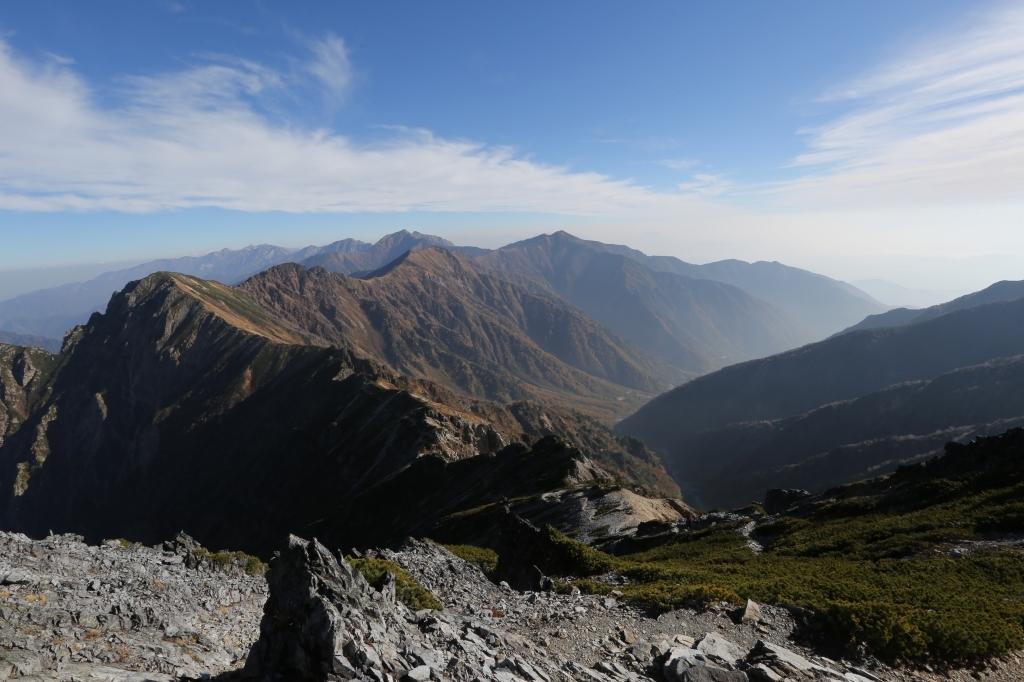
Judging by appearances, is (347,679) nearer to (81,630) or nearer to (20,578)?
(81,630)

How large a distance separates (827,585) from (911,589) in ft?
12.8

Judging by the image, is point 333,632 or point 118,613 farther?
point 118,613

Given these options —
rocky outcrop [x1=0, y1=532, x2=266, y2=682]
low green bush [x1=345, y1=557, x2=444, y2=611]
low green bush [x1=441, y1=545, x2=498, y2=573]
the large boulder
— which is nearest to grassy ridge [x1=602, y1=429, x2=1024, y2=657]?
low green bush [x1=441, y1=545, x2=498, y2=573]

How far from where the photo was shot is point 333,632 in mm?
13672

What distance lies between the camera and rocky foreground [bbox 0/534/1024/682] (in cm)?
1436

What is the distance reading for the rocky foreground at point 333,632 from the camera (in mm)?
14359

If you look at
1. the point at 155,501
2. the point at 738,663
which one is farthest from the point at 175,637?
the point at 155,501

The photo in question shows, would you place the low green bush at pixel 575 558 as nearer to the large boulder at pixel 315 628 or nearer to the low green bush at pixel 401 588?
the low green bush at pixel 401 588

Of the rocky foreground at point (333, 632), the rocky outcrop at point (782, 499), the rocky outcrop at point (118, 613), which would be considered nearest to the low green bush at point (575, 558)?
the rocky foreground at point (333, 632)

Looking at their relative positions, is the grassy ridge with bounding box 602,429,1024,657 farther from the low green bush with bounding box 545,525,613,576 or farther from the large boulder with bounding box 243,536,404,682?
the large boulder with bounding box 243,536,404,682

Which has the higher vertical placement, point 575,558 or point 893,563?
point 893,563

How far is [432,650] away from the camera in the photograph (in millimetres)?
15766

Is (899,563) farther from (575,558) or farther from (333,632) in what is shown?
(333,632)

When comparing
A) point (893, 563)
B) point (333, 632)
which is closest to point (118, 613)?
point (333, 632)
